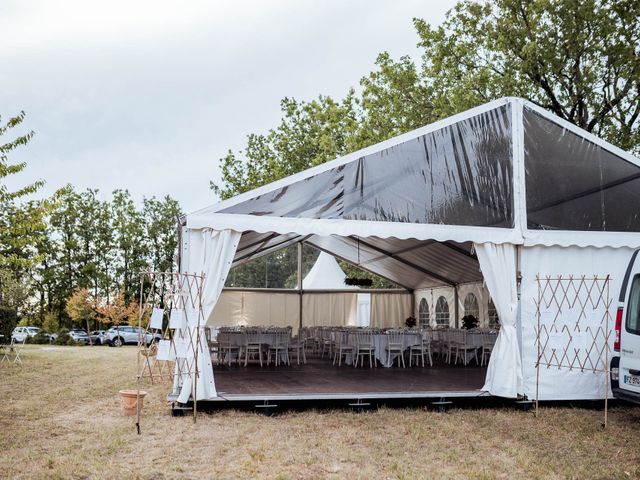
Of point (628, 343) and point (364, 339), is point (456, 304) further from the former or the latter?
point (628, 343)

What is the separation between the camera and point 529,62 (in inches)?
655

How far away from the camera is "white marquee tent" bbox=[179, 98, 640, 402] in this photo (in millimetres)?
7938

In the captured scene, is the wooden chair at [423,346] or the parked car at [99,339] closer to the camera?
the wooden chair at [423,346]

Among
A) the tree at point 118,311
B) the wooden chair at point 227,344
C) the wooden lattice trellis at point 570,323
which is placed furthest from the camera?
the tree at point 118,311

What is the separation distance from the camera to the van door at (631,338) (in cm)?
668

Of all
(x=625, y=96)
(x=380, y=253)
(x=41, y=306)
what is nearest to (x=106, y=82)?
(x=380, y=253)

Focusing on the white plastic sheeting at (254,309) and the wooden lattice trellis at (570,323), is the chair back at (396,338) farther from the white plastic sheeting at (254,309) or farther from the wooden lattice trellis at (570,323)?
the white plastic sheeting at (254,309)

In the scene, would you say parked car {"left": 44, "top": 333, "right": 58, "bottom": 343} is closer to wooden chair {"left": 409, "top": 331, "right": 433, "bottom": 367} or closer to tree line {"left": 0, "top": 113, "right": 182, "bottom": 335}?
tree line {"left": 0, "top": 113, "right": 182, "bottom": 335}

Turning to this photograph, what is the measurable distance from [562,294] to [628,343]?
1.53m

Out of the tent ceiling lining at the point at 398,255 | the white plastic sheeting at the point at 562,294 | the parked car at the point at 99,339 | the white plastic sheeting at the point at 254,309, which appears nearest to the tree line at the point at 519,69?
the white plastic sheeting at the point at 254,309

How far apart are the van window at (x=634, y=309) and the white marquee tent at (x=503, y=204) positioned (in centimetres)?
135

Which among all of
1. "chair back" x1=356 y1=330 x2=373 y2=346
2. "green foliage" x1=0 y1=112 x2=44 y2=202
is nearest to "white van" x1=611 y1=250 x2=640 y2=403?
"chair back" x1=356 y1=330 x2=373 y2=346

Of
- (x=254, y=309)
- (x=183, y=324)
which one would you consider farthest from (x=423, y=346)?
(x=254, y=309)

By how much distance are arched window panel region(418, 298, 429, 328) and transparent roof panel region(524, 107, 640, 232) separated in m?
10.1
